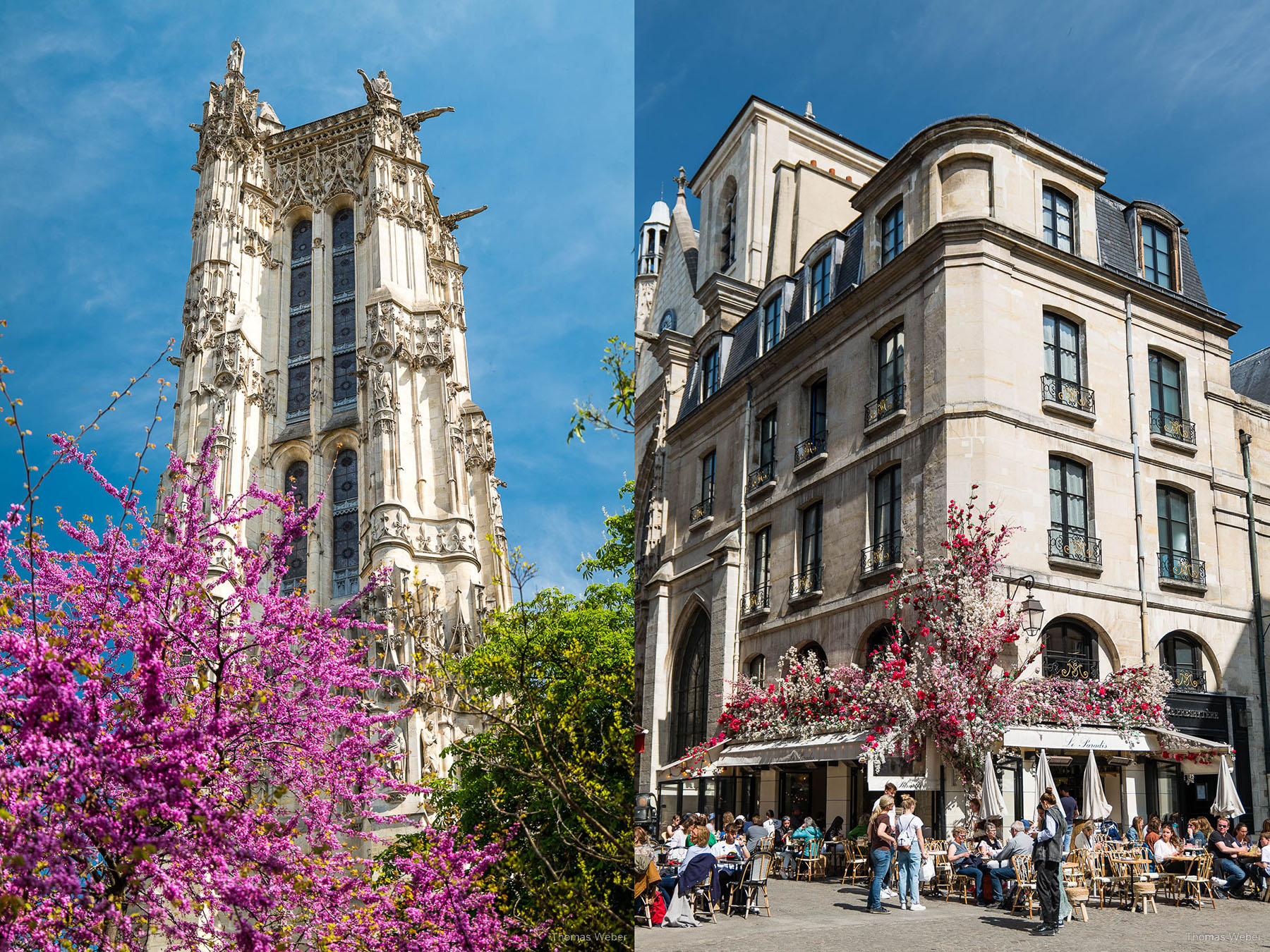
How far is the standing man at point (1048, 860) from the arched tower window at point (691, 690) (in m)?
9.13

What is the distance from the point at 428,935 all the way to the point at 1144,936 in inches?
254

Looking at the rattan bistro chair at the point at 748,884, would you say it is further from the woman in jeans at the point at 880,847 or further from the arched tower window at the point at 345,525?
the arched tower window at the point at 345,525

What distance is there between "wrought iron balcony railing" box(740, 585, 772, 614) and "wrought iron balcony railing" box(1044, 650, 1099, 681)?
16.8 ft

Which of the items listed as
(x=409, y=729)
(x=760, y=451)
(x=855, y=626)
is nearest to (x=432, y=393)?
(x=409, y=729)

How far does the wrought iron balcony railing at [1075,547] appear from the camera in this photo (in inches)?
658

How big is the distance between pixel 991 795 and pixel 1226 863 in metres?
3.04

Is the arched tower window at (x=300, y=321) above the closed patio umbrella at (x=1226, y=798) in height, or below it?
above

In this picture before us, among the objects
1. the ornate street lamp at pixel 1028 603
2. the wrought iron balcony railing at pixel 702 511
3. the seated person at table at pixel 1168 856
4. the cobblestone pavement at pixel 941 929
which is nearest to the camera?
the cobblestone pavement at pixel 941 929

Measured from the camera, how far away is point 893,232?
1927 centimetres

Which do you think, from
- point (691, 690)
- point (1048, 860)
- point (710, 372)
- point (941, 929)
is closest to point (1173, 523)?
point (691, 690)

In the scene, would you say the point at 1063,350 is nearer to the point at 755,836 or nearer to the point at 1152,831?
the point at 1152,831

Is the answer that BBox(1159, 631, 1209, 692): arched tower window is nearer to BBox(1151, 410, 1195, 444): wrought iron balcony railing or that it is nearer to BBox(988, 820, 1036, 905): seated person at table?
BBox(1151, 410, 1195, 444): wrought iron balcony railing

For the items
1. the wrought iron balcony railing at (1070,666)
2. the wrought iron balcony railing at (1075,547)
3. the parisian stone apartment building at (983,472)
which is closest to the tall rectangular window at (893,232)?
the parisian stone apartment building at (983,472)

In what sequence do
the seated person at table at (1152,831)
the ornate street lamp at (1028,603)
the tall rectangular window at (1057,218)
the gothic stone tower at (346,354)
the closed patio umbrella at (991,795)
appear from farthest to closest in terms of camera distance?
the gothic stone tower at (346,354)
the tall rectangular window at (1057,218)
the ornate street lamp at (1028,603)
the closed patio umbrella at (991,795)
the seated person at table at (1152,831)
